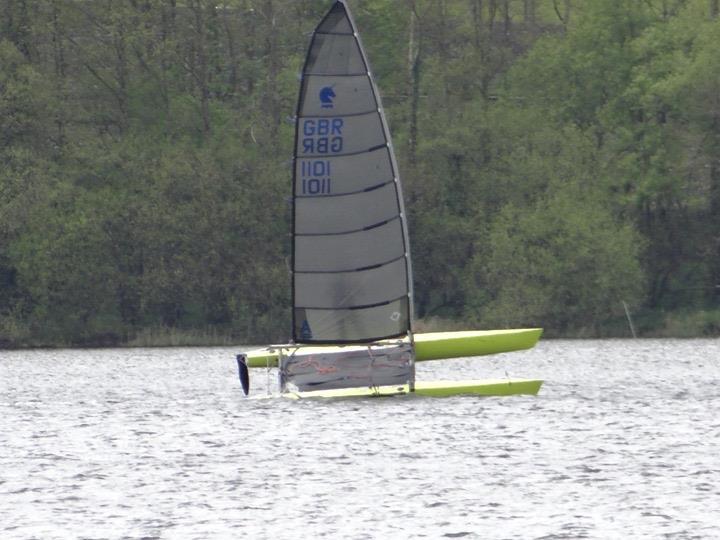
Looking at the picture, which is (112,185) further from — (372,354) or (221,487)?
(221,487)

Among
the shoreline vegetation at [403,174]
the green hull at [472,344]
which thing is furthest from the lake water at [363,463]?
the shoreline vegetation at [403,174]

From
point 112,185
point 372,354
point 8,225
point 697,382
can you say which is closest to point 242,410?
point 372,354

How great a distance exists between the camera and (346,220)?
3234 centimetres

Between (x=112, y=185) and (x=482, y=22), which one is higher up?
(x=482, y=22)

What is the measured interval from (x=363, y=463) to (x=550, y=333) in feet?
137

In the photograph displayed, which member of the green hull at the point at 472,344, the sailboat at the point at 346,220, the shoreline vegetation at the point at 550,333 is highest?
the sailboat at the point at 346,220

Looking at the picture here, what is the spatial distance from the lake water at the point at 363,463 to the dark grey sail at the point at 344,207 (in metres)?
1.67

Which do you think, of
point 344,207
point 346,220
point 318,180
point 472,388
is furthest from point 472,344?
point 318,180

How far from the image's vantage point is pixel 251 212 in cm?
6750

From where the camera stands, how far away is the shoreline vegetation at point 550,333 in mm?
65188

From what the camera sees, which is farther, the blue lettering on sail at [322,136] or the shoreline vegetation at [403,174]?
the shoreline vegetation at [403,174]

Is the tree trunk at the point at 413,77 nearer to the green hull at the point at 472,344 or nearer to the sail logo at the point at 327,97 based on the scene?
the sail logo at the point at 327,97

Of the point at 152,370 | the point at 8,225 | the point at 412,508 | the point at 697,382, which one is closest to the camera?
the point at 412,508

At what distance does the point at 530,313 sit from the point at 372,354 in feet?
115
